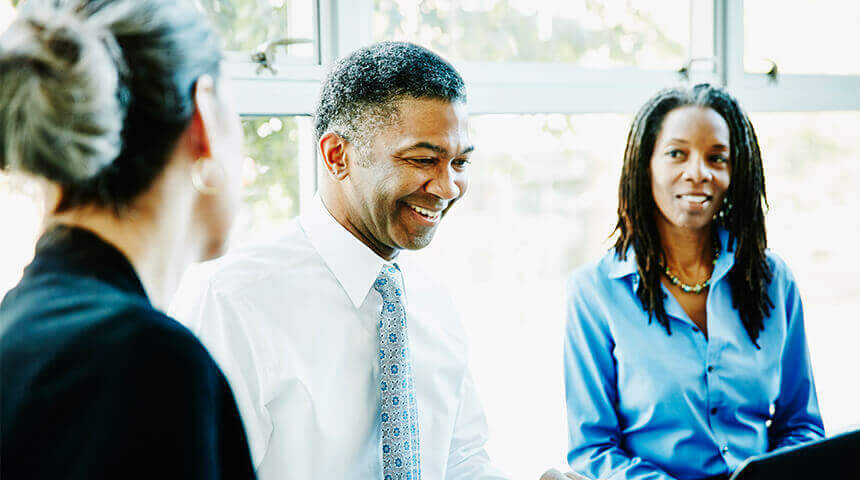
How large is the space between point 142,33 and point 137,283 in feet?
0.72

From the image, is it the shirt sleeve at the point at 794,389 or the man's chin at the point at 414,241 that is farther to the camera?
the shirt sleeve at the point at 794,389

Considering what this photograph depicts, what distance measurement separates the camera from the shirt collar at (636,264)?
1898 millimetres

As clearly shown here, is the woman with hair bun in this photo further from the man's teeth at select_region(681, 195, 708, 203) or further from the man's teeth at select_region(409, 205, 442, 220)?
the man's teeth at select_region(681, 195, 708, 203)

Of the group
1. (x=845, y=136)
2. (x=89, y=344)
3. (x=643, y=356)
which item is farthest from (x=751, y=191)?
(x=89, y=344)

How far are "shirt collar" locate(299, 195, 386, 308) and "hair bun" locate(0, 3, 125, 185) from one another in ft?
2.53

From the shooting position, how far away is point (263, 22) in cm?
178

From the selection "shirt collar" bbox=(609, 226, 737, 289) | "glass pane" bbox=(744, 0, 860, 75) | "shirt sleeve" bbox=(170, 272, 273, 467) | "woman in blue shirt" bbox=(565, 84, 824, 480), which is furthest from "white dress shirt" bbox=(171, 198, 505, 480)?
"glass pane" bbox=(744, 0, 860, 75)

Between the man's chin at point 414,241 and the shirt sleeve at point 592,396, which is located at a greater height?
the man's chin at point 414,241

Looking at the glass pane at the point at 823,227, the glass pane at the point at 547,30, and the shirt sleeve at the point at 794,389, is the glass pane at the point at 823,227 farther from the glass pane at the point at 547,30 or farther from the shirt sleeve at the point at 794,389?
the shirt sleeve at the point at 794,389

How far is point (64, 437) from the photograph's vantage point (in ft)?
2.03

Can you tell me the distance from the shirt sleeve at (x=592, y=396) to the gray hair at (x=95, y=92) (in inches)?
51.5

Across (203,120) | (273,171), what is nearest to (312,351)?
(273,171)

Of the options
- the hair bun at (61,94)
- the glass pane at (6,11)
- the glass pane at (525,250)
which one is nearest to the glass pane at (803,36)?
the glass pane at (525,250)

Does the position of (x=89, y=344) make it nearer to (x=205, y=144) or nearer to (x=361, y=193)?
(x=205, y=144)
